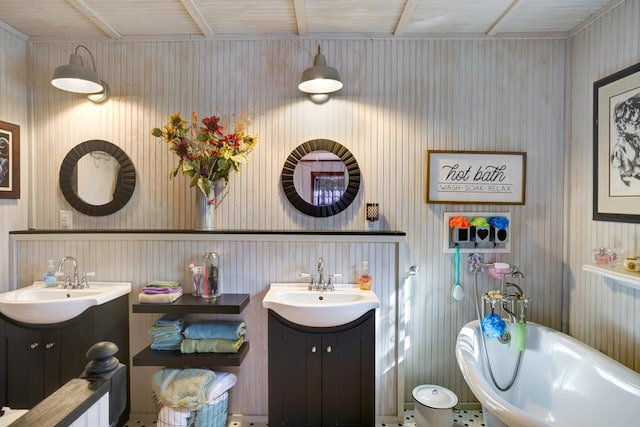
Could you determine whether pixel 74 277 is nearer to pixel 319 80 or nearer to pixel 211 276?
pixel 211 276

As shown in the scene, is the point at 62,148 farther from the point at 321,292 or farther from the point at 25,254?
the point at 321,292

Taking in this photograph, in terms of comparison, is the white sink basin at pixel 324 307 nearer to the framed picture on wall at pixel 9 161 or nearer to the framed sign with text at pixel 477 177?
the framed sign with text at pixel 477 177

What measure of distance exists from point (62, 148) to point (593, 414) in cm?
391

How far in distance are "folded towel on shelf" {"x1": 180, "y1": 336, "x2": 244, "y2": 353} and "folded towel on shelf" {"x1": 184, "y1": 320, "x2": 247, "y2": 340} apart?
0.08ft

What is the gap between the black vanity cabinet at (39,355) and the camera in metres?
1.99

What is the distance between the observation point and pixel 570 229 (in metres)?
2.39

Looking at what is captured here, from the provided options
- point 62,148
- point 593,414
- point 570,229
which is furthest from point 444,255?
point 62,148

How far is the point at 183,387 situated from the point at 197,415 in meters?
0.20

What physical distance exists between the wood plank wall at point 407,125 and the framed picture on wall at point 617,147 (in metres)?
0.30

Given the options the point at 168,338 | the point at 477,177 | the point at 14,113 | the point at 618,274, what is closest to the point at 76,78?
the point at 14,113

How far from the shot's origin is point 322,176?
2441 millimetres

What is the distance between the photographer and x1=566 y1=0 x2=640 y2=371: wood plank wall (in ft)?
6.35

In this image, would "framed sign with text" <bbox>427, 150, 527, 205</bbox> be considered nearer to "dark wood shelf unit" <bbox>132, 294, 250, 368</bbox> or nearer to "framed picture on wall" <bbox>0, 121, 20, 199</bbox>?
"dark wood shelf unit" <bbox>132, 294, 250, 368</bbox>

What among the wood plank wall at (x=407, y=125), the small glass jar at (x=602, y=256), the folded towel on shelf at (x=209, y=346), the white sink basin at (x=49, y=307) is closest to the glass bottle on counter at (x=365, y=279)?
the wood plank wall at (x=407, y=125)
